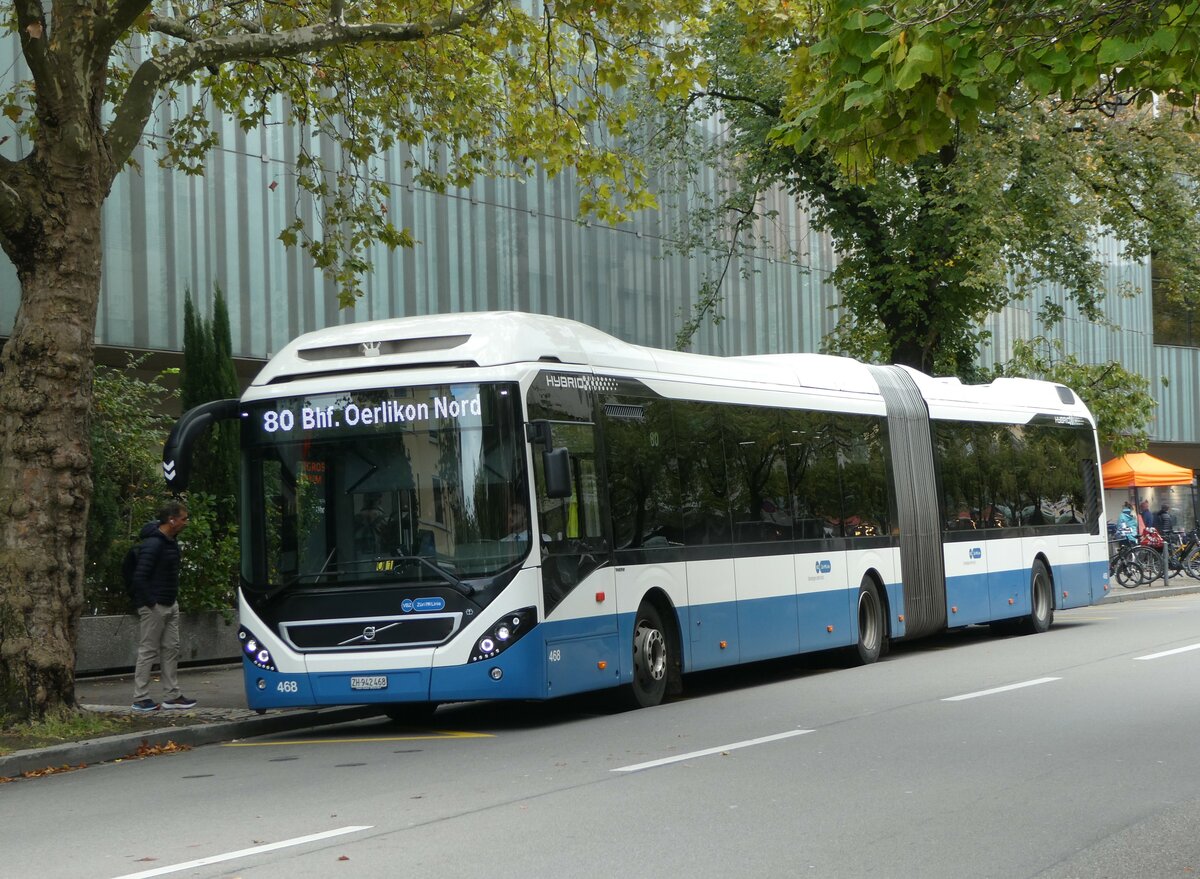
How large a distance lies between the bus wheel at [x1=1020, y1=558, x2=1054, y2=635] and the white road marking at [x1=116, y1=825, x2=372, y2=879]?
1549 centimetres

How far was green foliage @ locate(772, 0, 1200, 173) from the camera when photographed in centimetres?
893

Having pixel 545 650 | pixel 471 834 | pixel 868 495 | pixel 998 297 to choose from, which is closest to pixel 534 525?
pixel 545 650

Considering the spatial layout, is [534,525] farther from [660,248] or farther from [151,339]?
[660,248]

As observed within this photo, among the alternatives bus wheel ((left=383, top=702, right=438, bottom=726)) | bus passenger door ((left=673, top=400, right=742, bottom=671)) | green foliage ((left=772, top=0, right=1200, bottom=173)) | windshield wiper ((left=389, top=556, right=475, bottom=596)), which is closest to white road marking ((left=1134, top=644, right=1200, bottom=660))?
bus passenger door ((left=673, top=400, right=742, bottom=671))

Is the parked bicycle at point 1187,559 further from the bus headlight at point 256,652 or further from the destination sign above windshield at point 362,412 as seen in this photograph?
the bus headlight at point 256,652

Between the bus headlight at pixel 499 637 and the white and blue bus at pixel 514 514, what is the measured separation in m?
0.02

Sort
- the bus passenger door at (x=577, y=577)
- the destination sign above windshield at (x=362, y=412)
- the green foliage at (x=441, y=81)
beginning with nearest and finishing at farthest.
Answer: the destination sign above windshield at (x=362, y=412) → the bus passenger door at (x=577, y=577) → the green foliage at (x=441, y=81)

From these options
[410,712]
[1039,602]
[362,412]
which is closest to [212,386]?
[410,712]

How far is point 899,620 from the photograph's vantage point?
18.5 m

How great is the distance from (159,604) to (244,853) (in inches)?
277

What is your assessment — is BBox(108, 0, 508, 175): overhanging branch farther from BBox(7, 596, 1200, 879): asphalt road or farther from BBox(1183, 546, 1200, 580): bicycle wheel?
BBox(1183, 546, 1200, 580): bicycle wheel

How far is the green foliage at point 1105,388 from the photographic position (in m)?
30.7

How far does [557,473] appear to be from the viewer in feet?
39.0

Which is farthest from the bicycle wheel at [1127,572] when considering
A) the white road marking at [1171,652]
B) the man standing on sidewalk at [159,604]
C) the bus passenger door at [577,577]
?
the man standing on sidewalk at [159,604]
